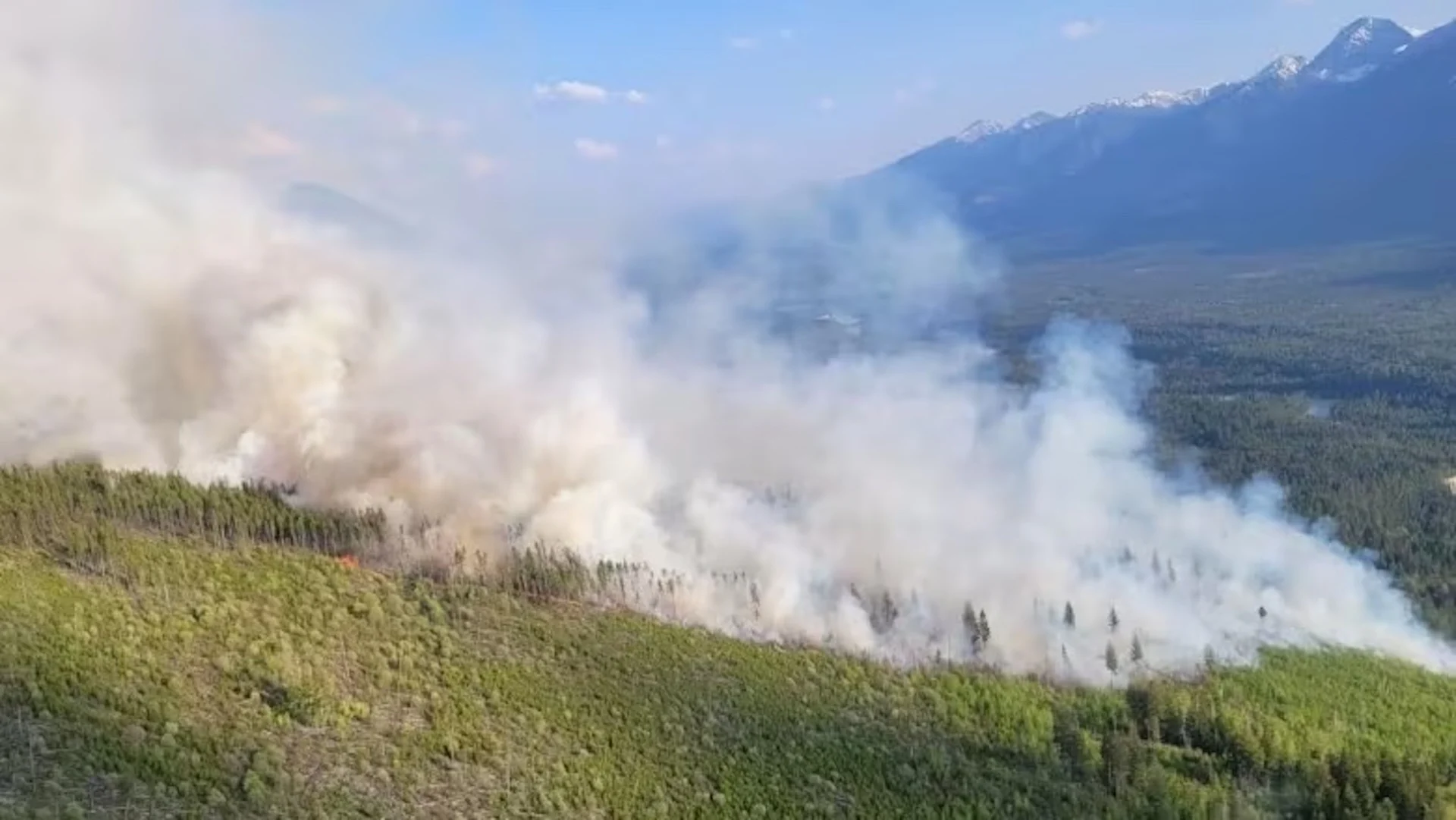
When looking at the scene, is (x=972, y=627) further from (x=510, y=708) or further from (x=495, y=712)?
(x=495, y=712)

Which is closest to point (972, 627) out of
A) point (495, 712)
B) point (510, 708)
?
point (510, 708)

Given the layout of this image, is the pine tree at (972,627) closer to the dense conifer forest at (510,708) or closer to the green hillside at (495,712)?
the dense conifer forest at (510,708)

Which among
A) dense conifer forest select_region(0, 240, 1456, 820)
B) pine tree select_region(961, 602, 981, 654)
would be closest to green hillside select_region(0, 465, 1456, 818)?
dense conifer forest select_region(0, 240, 1456, 820)

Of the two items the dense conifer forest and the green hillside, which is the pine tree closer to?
the dense conifer forest

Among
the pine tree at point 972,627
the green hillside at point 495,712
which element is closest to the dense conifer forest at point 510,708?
the green hillside at point 495,712

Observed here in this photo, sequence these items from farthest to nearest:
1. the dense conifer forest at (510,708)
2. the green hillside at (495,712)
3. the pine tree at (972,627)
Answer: the pine tree at (972,627) → the dense conifer forest at (510,708) → the green hillside at (495,712)

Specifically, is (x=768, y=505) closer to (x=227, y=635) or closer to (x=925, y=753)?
(x=925, y=753)

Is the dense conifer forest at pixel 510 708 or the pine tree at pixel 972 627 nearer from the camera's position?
the dense conifer forest at pixel 510 708

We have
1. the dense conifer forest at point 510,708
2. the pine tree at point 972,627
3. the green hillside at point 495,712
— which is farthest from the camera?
the pine tree at point 972,627

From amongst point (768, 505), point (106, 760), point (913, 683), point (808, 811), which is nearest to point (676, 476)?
point (768, 505)
